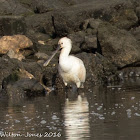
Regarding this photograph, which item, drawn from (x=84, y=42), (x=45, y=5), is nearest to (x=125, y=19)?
(x=84, y=42)

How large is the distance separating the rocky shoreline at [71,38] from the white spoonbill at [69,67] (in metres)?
0.81

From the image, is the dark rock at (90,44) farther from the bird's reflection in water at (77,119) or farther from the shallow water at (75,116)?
the bird's reflection in water at (77,119)

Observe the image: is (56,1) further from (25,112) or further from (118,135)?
(118,135)

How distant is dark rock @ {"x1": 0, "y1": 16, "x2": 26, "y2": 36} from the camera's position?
28.2m

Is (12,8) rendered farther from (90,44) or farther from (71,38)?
(90,44)

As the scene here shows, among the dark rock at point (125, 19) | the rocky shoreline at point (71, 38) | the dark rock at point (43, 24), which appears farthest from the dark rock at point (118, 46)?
the dark rock at point (43, 24)

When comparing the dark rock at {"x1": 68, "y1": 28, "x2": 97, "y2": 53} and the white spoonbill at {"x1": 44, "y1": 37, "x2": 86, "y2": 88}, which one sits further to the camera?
the dark rock at {"x1": 68, "y1": 28, "x2": 97, "y2": 53}

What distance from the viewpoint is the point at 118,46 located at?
78.9 ft

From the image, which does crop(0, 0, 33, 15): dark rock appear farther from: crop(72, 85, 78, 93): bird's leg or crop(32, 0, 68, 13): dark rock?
crop(72, 85, 78, 93): bird's leg

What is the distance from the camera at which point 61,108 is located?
14.2 m

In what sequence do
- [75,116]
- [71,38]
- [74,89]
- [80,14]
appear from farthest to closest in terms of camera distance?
[80,14]
[71,38]
[74,89]
[75,116]

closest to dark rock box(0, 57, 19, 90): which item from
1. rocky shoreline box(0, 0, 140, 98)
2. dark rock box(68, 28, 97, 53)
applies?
rocky shoreline box(0, 0, 140, 98)

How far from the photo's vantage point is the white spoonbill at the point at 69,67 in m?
18.3

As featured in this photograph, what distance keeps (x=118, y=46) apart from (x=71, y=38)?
3.85m
